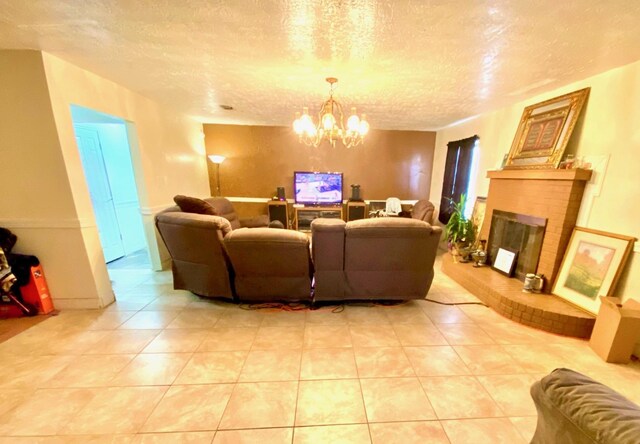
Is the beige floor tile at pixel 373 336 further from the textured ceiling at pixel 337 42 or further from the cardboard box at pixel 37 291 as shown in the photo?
the cardboard box at pixel 37 291

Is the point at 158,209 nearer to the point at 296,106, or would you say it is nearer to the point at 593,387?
the point at 296,106

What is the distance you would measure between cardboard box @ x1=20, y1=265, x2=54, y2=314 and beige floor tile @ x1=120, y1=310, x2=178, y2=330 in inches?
34.0

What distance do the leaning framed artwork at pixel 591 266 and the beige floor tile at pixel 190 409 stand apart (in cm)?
299

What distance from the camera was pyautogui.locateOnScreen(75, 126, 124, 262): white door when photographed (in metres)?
3.36

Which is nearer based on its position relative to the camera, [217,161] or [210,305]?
[210,305]

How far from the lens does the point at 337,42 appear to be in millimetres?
1656

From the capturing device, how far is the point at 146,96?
300 cm

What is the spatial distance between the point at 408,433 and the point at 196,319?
193 cm

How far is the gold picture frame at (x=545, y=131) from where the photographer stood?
2.30 meters

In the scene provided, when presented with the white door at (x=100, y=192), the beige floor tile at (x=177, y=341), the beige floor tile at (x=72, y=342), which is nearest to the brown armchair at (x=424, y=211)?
the beige floor tile at (x=177, y=341)

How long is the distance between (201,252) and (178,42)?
1702 millimetres

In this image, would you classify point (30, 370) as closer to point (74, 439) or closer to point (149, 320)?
point (149, 320)

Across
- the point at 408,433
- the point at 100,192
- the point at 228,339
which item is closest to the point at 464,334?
the point at 408,433

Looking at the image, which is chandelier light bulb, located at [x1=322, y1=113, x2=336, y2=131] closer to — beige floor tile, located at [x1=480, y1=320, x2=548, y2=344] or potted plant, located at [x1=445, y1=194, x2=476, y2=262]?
potted plant, located at [x1=445, y1=194, x2=476, y2=262]
